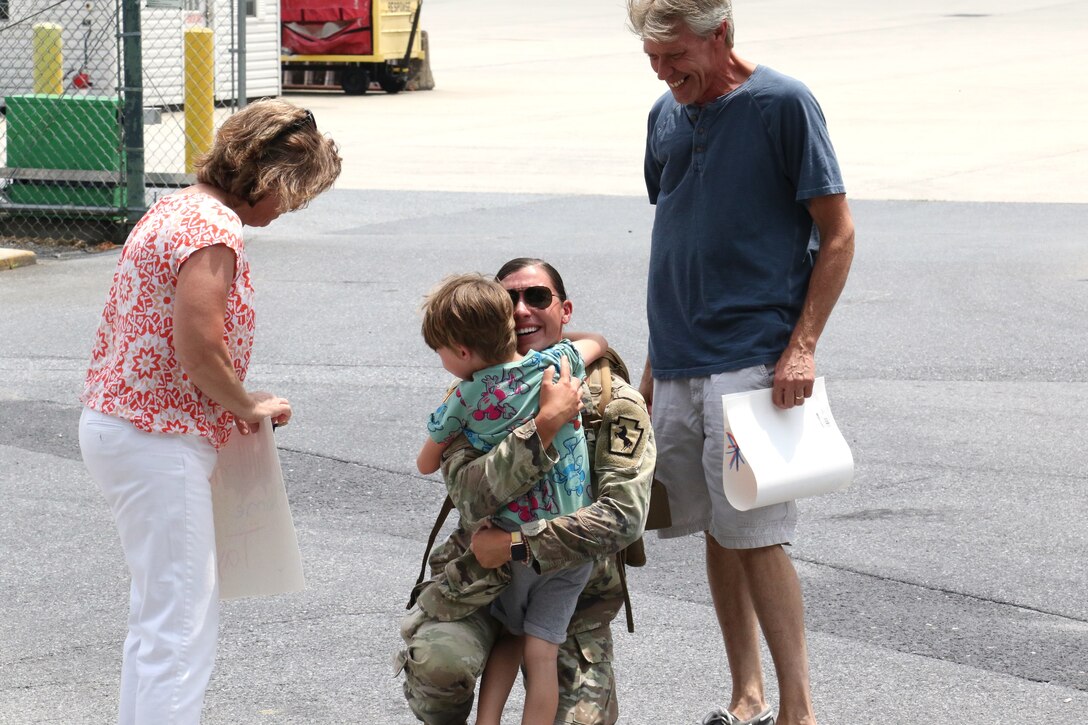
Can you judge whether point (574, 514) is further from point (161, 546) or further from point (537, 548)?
point (161, 546)

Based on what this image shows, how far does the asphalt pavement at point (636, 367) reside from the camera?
13.8 ft

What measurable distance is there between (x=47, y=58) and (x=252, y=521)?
11.1 meters

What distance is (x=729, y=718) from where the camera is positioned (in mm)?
3834

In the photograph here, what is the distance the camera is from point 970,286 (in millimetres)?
10055

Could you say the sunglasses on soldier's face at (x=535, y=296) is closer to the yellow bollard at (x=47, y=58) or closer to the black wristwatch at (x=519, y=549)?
the black wristwatch at (x=519, y=549)

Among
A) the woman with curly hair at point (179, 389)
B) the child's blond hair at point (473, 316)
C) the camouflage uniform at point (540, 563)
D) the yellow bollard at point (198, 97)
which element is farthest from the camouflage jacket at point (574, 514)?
the yellow bollard at point (198, 97)

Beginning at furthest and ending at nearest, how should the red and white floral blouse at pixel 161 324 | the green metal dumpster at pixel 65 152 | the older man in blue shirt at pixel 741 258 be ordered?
the green metal dumpster at pixel 65 152 < the older man in blue shirt at pixel 741 258 < the red and white floral blouse at pixel 161 324

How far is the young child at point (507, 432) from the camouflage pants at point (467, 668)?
0.06 metres

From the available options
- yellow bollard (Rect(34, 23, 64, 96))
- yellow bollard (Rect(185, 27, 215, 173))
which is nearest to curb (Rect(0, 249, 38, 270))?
yellow bollard (Rect(185, 27, 215, 173))

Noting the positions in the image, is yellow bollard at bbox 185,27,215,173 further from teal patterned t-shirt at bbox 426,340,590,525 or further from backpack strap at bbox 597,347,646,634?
teal patterned t-shirt at bbox 426,340,590,525

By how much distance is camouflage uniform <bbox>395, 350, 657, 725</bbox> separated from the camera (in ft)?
10.5

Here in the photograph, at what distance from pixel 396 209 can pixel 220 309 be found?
10.5 metres

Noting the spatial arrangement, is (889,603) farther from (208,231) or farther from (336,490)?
(208,231)

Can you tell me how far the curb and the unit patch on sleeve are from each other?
8.37 m
